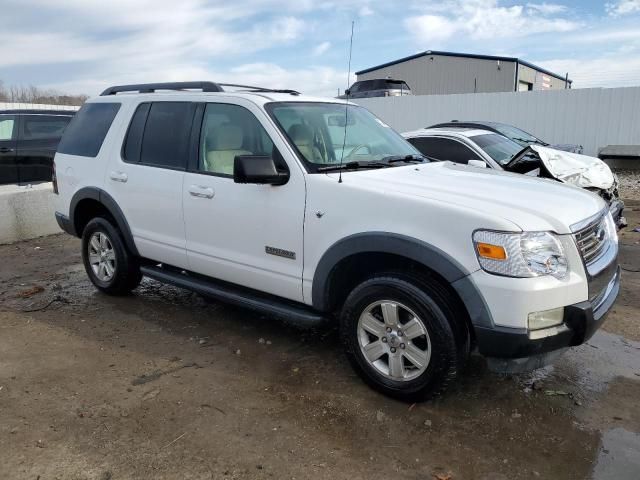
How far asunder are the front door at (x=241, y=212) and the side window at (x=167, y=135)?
0.61 feet

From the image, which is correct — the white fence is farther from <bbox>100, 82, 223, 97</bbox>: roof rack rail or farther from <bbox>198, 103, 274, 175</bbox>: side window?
<bbox>198, 103, 274, 175</bbox>: side window

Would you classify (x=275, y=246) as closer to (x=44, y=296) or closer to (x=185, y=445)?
(x=185, y=445)

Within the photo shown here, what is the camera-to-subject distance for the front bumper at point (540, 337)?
2.97 metres

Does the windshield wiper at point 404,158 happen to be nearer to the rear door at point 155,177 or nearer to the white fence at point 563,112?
the rear door at point 155,177

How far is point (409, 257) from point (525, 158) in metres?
4.95

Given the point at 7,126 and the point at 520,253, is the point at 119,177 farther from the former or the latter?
the point at 7,126

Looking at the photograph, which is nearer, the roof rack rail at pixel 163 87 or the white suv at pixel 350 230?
the white suv at pixel 350 230

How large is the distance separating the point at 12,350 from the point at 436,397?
3.21 m

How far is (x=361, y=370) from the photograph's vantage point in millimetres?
3674

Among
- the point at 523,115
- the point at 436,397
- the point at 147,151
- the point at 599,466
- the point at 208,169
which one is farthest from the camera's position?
the point at 523,115

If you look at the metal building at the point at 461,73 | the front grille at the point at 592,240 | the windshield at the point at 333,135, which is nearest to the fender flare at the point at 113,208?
the windshield at the point at 333,135

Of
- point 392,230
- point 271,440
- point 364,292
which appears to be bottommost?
point 271,440

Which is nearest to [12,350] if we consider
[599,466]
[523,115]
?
[599,466]

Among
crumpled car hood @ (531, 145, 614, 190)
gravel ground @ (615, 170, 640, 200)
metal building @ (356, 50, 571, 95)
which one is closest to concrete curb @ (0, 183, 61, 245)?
crumpled car hood @ (531, 145, 614, 190)
